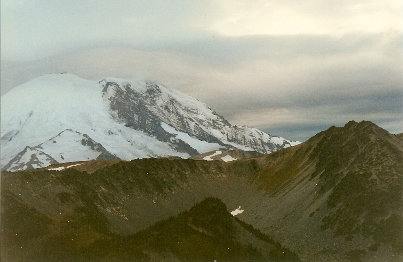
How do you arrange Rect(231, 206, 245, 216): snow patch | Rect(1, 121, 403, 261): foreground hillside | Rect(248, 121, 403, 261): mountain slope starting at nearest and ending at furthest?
Rect(1, 121, 403, 261): foreground hillside → Rect(248, 121, 403, 261): mountain slope → Rect(231, 206, 245, 216): snow patch

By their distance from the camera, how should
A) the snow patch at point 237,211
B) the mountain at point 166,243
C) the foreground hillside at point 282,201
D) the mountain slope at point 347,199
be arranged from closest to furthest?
the mountain at point 166,243 < the foreground hillside at point 282,201 < the mountain slope at point 347,199 < the snow patch at point 237,211

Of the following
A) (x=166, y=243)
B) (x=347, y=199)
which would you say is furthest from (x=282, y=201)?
(x=166, y=243)

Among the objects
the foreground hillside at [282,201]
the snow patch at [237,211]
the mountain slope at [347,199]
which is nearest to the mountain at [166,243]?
the foreground hillside at [282,201]

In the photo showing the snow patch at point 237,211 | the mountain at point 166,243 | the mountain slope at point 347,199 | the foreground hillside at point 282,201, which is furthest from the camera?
the snow patch at point 237,211

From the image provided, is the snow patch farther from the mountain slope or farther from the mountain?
the mountain

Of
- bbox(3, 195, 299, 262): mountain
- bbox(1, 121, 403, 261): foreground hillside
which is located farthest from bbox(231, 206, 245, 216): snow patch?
bbox(3, 195, 299, 262): mountain

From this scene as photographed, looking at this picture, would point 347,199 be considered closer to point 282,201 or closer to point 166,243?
point 282,201

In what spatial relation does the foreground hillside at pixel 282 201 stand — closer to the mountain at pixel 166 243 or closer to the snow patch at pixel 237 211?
the mountain at pixel 166 243

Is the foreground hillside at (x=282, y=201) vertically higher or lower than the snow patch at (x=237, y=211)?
higher
